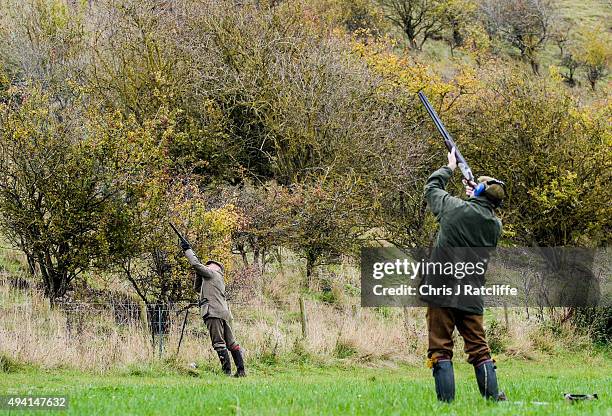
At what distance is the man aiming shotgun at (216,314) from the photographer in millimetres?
14180

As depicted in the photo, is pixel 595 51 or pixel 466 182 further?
pixel 595 51

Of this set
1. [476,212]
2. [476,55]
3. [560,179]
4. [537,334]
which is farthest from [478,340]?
[476,55]

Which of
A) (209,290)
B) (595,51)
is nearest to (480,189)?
(209,290)

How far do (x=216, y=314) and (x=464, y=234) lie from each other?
7.28 m

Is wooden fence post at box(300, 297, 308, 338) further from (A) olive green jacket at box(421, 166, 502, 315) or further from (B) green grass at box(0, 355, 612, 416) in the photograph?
(A) olive green jacket at box(421, 166, 502, 315)

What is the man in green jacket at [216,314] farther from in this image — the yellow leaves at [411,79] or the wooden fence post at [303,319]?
the yellow leaves at [411,79]

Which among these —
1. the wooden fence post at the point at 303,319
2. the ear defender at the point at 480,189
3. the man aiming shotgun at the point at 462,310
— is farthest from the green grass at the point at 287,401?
the wooden fence post at the point at 303,319

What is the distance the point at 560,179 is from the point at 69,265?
1731 cm

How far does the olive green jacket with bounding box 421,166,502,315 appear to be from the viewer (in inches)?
310

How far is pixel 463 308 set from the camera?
25.7 ft

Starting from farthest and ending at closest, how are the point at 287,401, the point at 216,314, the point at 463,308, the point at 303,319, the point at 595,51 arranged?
the point at 595,51, the point at 303,319, the point at 216,314, the point at 287,401, the point at 463,308

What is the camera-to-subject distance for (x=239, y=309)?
1916cm

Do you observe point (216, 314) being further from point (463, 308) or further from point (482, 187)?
point (482, 187)

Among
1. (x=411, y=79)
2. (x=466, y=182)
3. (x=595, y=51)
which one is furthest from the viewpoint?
(x=595, y=51)
